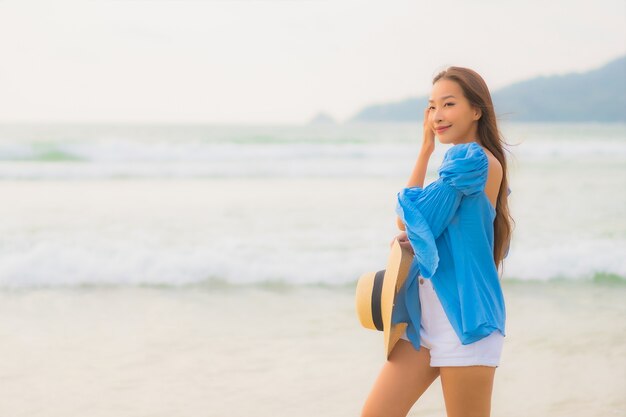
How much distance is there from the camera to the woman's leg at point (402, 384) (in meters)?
2.22

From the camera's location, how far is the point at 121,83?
30859mm

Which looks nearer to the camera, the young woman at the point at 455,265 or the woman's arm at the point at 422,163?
the young woman at the point at 455,265

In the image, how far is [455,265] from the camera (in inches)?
82.8

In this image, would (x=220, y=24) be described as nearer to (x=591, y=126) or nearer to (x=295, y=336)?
(x=591, y=126)

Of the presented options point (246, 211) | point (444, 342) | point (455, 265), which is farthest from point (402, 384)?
point (246, 211)

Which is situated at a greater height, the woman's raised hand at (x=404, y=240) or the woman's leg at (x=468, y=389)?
the woman's raised hand at (x=404, y=240)

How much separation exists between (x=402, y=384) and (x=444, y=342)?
7.8 inches

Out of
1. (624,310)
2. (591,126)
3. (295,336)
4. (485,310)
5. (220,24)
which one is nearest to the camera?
(485,310)

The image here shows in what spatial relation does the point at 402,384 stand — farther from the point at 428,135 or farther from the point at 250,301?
the point at 250,301

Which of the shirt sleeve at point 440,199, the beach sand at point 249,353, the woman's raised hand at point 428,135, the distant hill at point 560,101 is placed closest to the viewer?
the shirt sleeve at point 440,199

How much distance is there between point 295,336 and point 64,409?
1.64 metres

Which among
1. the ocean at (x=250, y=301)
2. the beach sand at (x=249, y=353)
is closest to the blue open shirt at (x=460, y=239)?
the ocean at (x=250, y=301)

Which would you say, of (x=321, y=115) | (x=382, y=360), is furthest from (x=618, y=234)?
(x=321, y=115)

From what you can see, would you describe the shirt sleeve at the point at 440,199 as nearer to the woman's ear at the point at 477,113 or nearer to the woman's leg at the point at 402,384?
the woman's ear at the point at 477,113
